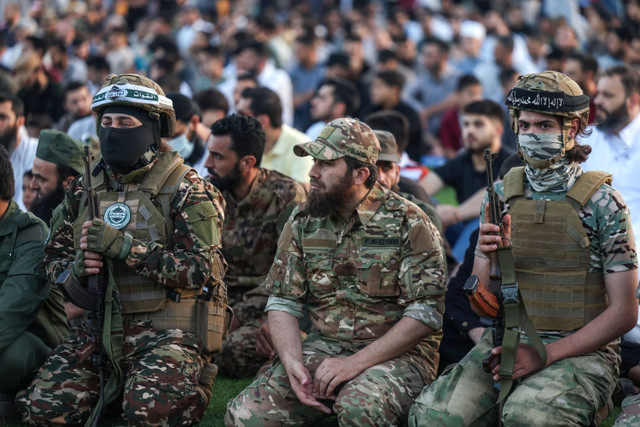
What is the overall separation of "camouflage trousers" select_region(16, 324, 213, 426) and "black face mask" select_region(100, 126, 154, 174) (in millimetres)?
965

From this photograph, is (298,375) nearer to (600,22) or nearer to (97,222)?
(97,222)

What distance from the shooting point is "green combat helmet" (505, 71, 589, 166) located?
4.74 m

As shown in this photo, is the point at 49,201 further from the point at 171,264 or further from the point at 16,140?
the point at 16,140

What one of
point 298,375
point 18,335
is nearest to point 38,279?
point 18,335

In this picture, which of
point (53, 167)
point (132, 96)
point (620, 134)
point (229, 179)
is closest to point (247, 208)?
point (229, 179)

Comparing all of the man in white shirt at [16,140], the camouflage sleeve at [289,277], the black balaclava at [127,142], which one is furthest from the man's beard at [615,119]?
the man in white shirt at [16,140]

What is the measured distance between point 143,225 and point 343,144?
1.28 m

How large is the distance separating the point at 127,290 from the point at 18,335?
78 centimetres

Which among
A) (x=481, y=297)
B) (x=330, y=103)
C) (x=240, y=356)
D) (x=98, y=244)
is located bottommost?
(x=240, y=356)

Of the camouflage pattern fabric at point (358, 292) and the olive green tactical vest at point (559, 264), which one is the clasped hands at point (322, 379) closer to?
the camouflage pattern fabric at point (358, 292)

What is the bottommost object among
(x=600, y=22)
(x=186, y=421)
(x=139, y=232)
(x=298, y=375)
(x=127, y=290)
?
(x=186, y=421)

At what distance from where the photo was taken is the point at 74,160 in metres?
6.79

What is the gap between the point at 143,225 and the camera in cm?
543

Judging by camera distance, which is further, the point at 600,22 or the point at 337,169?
the point at 600,22
